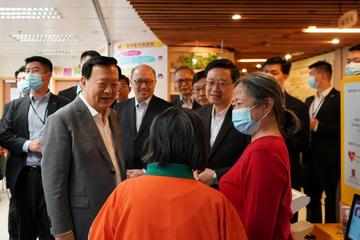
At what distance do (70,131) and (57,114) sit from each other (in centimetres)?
12

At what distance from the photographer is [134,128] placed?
130 inches

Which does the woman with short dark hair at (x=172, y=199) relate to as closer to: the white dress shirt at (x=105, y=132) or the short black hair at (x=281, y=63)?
the white dress shirt at (x=105, y=132)

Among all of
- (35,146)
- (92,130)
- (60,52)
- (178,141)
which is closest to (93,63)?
(92,130)

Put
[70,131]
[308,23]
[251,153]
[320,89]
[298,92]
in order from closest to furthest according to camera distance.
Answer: [251,153]
[70,131]
[320,89]
[308,23]
[298,92]

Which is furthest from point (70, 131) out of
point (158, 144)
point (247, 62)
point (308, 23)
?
point (247, 62)

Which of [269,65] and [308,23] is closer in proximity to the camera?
[269,65]

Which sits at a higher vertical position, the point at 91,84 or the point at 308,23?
the point at 308,23

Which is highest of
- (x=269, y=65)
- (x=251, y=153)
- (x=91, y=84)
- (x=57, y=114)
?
Result: (x=269, y=65)

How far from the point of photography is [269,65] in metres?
3.77

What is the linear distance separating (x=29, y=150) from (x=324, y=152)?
2.82 meters

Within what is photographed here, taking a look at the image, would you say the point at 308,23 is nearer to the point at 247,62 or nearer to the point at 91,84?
the point at 91,84

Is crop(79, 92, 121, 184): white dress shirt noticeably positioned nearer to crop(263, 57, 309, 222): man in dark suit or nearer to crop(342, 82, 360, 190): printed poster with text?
crop(342, 82, 360, 190): printed poster with text

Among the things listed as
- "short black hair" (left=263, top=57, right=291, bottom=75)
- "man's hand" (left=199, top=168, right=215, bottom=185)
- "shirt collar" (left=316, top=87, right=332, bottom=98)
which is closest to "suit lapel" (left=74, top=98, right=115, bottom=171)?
"man's hand" (left=199, top=168, right=215, bottom=185)

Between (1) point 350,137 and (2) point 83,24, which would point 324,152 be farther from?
(2) point 83,24
